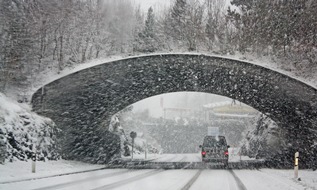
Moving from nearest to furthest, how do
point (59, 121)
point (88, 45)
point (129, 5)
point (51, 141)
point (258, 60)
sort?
1. point (51, 141)
2. point (258, 60)
3. point (59, 121)
4. point (88, 45)
5. point (129, 5)

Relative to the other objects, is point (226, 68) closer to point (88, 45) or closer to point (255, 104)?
point (255, 104)

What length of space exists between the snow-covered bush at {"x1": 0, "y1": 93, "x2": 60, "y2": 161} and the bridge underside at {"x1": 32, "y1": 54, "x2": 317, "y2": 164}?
10.2 feet

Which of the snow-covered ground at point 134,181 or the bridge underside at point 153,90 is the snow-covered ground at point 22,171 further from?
the bridge underside at point 153,90

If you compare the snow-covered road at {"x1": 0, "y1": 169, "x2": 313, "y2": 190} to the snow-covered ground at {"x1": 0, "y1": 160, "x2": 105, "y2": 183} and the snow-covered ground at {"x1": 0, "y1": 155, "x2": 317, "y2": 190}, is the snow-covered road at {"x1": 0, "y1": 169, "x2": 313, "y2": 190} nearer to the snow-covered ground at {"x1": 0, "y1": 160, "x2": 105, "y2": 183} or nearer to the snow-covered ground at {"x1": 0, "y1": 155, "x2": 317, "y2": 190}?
the snow-covered ground at {"x1": 0, "y1": 155, "x2": 317, "y2": 190}

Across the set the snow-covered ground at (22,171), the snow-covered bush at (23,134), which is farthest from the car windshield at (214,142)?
the snow-covered ground at (22,171)

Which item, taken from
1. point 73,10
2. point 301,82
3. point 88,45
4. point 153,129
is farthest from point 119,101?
point 153,129

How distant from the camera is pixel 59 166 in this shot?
69.2 ft

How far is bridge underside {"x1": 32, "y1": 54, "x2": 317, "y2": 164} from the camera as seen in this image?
2472cm

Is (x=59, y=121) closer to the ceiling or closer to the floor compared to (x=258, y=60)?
closer to the floor

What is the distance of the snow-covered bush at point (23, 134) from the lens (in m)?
18.2

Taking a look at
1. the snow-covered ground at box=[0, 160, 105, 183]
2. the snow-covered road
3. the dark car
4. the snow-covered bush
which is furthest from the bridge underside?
the snow-covered road

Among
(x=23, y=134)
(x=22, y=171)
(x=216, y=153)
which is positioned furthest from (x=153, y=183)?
(x=216, y=153)

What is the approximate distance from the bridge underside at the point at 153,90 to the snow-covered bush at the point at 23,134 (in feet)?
10.2

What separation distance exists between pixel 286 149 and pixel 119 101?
47.0 ft
